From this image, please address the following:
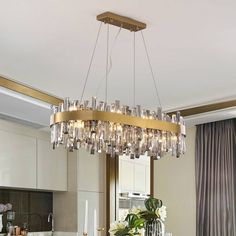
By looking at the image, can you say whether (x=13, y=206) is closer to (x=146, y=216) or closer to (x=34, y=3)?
(x=146, y=216)

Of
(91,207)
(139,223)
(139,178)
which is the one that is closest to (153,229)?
(139,223)

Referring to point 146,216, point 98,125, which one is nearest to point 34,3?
point 98,125

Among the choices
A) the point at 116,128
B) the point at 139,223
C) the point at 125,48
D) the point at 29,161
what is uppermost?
the point at 125,48

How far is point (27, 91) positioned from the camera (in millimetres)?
5340

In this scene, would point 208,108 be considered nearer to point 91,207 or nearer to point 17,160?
point 91,207

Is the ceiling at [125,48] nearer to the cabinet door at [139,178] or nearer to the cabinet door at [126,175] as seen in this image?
the cabinet door at [126,175]

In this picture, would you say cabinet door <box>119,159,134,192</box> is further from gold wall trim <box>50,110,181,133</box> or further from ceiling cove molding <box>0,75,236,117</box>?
gold wall trim <box>50,110,181,133</box>

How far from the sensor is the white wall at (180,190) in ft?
21.4

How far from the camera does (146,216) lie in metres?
3.66

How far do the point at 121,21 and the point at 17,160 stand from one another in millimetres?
3216

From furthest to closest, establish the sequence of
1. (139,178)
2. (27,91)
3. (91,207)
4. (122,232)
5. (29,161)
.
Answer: (139,178)
(91,207)
(29,161)
(27,91)
(122,232)

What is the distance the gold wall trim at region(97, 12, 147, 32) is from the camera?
347cm

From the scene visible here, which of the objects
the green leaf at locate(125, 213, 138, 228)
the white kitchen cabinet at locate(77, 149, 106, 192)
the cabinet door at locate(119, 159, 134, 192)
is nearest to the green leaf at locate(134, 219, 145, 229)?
the green leaf at locate(125, 213, 138, 228)

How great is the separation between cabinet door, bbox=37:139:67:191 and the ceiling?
1247 millimetres
